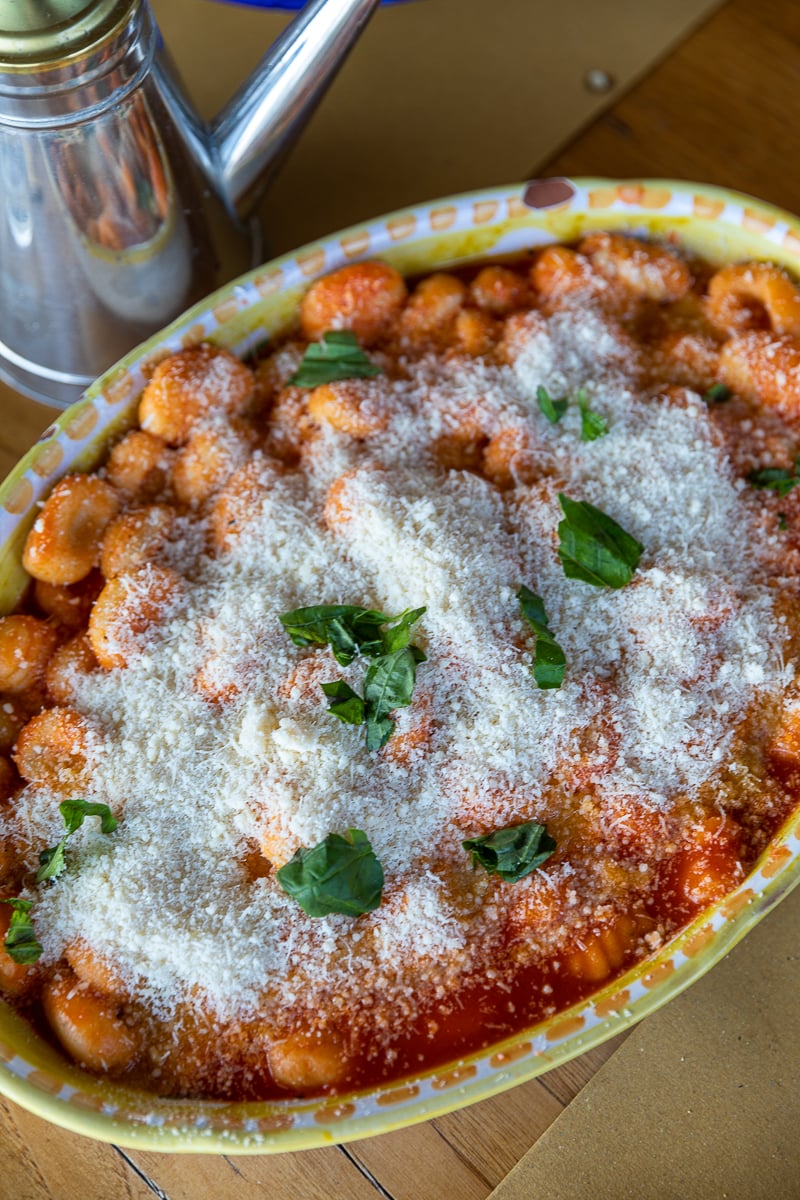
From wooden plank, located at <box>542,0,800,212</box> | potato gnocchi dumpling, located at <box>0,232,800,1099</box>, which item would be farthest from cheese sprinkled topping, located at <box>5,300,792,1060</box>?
wooden plank, located at <box>542,0,800,212</box>

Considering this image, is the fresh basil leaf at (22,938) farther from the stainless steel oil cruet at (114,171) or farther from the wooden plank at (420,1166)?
the stainless steel oil cruet at (114,171)

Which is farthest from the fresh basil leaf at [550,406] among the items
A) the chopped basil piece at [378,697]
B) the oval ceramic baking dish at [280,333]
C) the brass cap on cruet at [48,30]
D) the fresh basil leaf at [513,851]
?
Answer: the brass cap on cruet at [48,30]

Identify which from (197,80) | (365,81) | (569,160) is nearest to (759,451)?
(569,160)

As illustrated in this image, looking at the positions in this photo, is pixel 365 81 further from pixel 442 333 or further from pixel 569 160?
pixel 442 333

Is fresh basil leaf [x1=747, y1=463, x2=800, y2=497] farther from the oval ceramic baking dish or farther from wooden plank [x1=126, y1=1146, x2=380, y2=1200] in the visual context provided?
wooden plank [x1=126, y1=1146, x2=380, y2=1200]

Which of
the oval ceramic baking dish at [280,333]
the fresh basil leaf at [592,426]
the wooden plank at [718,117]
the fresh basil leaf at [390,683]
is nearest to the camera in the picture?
the oval ceramic baking dish at [280,333]

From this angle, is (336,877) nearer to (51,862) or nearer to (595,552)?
(51,862)
